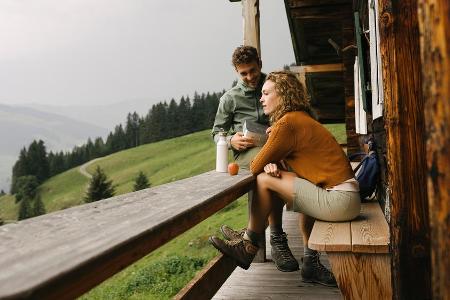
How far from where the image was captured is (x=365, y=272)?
2520 millimetres

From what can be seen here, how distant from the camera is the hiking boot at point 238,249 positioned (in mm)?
3262

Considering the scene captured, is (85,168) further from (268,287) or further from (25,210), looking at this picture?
(268,287)

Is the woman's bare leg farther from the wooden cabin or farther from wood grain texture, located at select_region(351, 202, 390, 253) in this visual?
wood grain texture, located at select_region(351, 202, 390, 253)

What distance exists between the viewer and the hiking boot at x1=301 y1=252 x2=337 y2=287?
12.5ft

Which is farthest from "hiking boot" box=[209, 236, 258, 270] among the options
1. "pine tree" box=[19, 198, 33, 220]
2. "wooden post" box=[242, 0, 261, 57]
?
"pine tree" box=[19, 198, 33, 220]

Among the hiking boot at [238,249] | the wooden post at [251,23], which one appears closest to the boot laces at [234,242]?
the hiking boot at [238,249]

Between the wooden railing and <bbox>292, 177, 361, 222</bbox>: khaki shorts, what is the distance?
1050mm

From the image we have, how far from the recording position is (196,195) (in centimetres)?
234

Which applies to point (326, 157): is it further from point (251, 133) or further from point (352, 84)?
point (352, 84)

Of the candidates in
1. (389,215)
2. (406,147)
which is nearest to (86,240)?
(406,147)

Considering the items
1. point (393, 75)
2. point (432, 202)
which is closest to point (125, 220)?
point (432, 202)

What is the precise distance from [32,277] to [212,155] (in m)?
62.9

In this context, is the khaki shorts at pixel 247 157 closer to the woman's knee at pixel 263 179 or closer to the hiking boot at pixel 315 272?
the woman's knee at pixel 263 179

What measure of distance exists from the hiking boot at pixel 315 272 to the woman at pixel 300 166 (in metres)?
0.73
